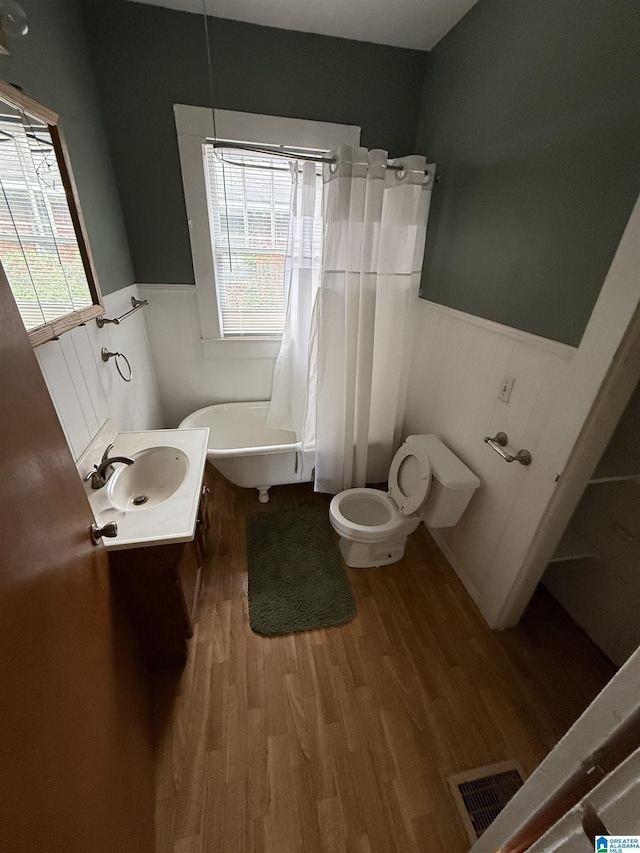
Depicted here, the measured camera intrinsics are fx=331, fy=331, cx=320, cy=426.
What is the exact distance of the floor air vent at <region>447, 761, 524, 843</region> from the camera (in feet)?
3.42

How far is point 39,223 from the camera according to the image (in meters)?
1.05

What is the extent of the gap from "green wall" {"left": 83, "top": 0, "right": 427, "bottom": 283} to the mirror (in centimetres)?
83

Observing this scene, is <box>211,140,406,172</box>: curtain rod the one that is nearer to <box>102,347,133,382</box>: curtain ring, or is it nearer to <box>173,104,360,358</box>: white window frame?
<box>173,104,360,358</box>: white window frame

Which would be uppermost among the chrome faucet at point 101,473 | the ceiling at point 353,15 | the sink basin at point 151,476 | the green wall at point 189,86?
the ceiling at point 353,15

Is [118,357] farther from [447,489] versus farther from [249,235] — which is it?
[447,489]

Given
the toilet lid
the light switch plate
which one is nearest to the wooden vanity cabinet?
the toilet lid

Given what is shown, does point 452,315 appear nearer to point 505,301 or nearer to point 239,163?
point 505,301

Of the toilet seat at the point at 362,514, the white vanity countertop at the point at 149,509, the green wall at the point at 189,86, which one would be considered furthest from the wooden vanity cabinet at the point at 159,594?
the green wall at the point at 189,86

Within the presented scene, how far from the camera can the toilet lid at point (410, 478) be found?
1.67 m

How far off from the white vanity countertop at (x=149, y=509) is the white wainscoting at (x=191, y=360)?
0.99 m

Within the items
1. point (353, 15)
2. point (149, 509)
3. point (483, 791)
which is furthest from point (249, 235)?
point (483, 791)

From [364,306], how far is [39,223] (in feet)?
4.59

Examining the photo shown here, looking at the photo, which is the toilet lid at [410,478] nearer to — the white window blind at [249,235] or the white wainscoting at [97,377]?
the white window blind at [249,235]

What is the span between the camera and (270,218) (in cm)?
210
